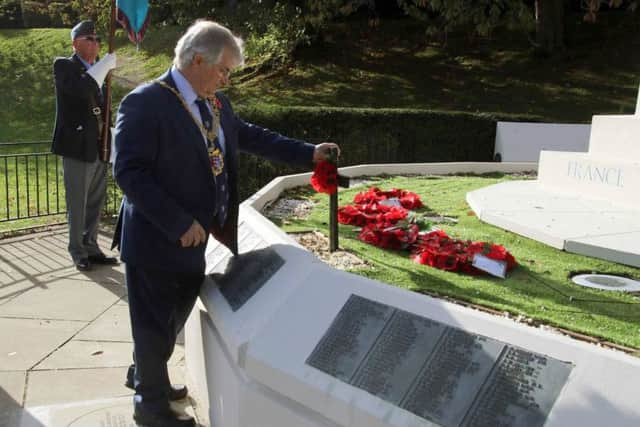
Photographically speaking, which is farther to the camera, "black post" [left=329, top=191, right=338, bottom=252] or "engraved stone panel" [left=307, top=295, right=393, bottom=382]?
"black post" [left=329, top=191, right=338, bottom=252]

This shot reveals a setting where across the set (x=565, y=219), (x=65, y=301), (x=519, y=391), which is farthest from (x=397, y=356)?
(x=565, y=219)

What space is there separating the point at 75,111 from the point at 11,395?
314cm

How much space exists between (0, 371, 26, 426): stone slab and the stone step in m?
5.89

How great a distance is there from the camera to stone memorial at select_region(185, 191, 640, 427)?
2055 millimetres

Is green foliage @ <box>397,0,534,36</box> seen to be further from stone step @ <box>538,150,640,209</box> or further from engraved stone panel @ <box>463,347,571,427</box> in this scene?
engraved stone panel @ <box>463,347,571,427</box>

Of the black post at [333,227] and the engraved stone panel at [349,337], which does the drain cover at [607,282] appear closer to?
the black post at [333,227]

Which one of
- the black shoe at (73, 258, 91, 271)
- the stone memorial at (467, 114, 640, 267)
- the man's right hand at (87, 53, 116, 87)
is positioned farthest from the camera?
the black shoe at (73, 258, 91, 271)

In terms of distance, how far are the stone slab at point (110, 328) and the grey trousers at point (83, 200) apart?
128 centimetres

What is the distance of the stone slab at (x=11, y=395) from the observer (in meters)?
3.49

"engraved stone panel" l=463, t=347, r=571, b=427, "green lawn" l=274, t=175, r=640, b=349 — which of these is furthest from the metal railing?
"engraved stone panel" l=463, t=347, r=571, b=427

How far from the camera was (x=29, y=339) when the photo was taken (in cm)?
456

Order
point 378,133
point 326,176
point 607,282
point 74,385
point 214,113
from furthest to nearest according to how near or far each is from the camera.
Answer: point 378,133, point 607,282, point 326,176, point 74,385, point 214,113

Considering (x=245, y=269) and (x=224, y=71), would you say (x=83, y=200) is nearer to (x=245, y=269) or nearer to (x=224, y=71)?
(x=245, y=269)

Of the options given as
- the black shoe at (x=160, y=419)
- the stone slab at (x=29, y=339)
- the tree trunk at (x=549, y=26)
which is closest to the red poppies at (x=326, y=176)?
the black shoe at (x=160, y=419)
